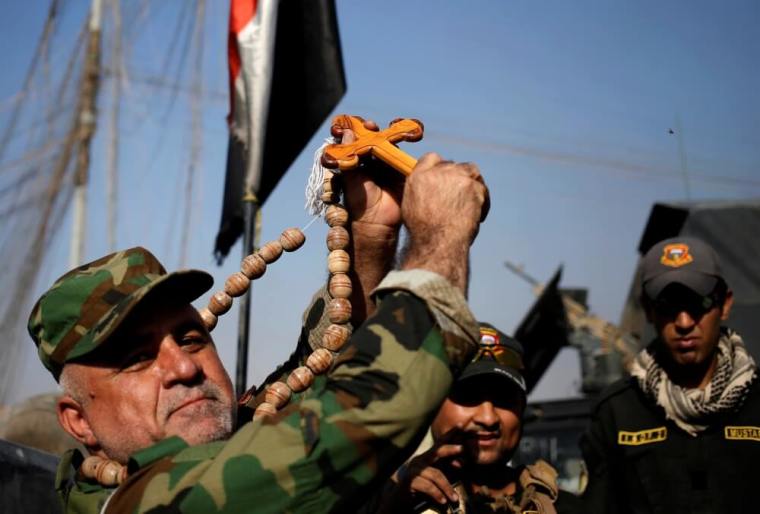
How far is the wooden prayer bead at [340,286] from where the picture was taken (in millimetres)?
2357

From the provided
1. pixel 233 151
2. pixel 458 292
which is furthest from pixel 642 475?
pixel 233 151

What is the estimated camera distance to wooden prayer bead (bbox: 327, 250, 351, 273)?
7.80 ft

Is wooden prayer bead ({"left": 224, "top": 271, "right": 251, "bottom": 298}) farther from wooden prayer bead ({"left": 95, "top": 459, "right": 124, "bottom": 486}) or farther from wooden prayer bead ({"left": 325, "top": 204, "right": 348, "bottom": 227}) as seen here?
wooden prayer bead ({"left": 95, "top": 459, "right": 124, "bottom": 486})

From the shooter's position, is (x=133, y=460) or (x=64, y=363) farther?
(x=64, y=363)

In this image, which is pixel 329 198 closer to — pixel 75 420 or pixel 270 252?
pixel 270 252

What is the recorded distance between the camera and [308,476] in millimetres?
1659

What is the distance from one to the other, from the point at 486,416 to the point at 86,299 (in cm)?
155

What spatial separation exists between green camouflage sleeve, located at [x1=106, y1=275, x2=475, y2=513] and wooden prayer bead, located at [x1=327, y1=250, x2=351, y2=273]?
669 mm

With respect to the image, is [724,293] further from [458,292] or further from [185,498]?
[185,498]

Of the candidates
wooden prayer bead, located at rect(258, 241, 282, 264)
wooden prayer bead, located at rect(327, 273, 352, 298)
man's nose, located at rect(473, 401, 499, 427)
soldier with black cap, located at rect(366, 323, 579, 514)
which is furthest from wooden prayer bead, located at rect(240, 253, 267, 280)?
man's nose, located at rect(473, 401, 499, 427)

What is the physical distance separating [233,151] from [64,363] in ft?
11.0

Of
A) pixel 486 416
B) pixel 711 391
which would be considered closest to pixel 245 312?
pixel 486 416

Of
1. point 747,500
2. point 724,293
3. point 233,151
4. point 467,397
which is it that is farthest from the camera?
point 233,151

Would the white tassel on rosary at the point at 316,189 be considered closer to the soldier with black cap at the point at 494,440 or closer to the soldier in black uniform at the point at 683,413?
the soldier with black cap at the point at 494,440
